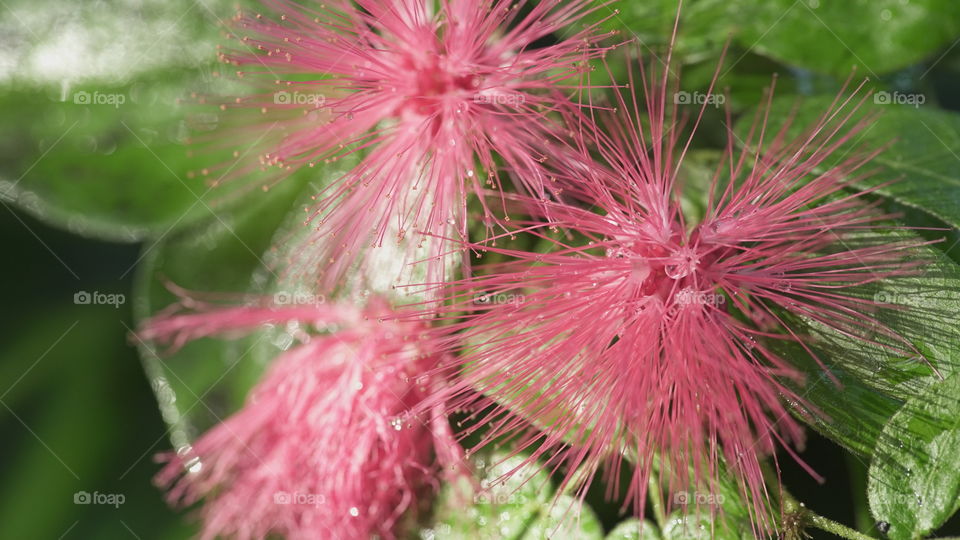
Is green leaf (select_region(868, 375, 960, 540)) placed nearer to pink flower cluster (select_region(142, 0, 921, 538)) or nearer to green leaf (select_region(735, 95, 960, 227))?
pink flower cluster (select_region(142, 0, 921, 538))

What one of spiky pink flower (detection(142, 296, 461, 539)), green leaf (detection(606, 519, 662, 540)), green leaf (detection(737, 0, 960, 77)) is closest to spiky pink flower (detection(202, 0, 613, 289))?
spiky pink flower (detection(142, 296, 461, 539))

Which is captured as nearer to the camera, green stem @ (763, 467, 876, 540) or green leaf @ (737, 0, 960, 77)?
green stem @ (763, 467, 876, 540)

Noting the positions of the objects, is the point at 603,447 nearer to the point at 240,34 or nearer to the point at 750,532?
the point at 750,532

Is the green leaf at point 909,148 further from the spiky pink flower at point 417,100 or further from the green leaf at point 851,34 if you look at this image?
the spiky pink flower at point 417,100

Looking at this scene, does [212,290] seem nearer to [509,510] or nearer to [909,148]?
[509,510]

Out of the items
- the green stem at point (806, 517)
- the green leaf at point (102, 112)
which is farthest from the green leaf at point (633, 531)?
the green leaf at point (102, 112)

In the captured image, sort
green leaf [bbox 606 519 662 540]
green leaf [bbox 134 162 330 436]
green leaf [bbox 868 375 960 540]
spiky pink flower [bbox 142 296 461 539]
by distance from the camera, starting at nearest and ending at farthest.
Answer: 1. green leaf [bbox 868 375 960 540]
2. green leaf [bbox 606 519 662 540]
3. spiky pink flower [bbox 142 296 461 539]
4. green leaf [bbox 134 162 330 436]
